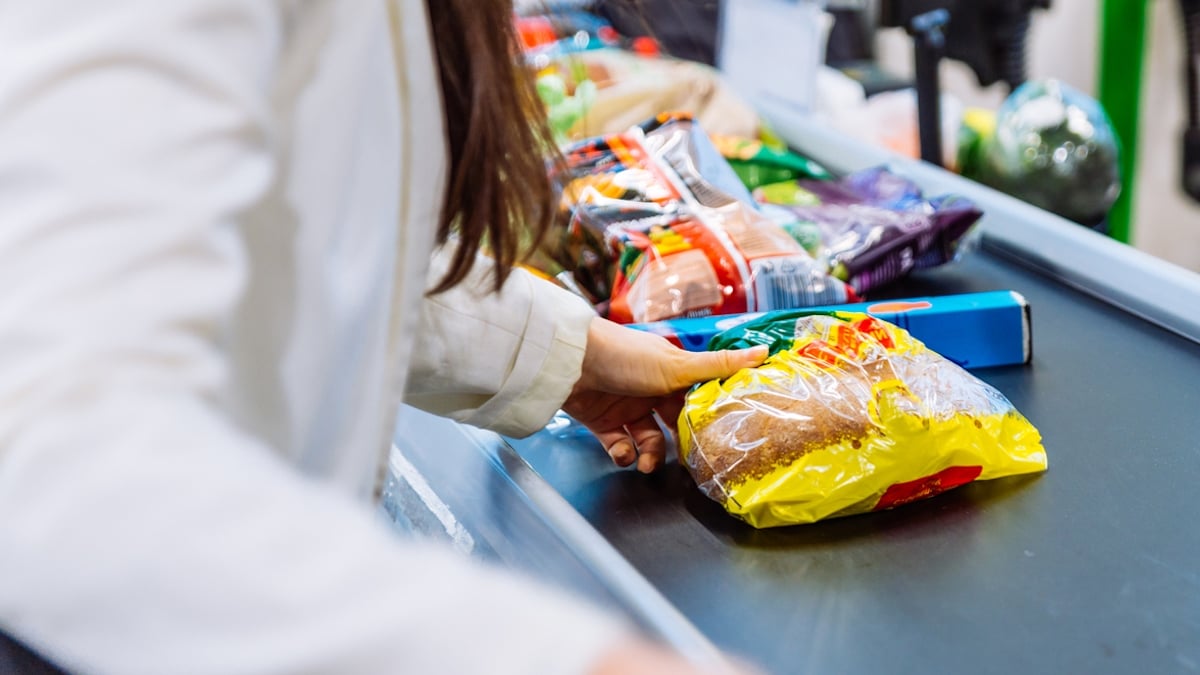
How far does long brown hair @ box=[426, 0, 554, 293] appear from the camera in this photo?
2.00 ft

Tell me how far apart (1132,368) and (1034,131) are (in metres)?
0.61

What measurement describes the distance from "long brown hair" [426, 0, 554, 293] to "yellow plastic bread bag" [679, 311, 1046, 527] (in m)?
0.19

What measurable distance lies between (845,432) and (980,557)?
0.11 metres

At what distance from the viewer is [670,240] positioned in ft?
3.59

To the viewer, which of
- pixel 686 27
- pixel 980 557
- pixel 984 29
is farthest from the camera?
pixel 686 27

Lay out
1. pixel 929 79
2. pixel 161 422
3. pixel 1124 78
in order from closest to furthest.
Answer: pixel 161 422 → pixel 929 79 → pixel 1124 78

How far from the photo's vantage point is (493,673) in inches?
15.0

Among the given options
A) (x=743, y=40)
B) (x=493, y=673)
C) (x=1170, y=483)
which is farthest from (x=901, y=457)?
(x=743, y=40)

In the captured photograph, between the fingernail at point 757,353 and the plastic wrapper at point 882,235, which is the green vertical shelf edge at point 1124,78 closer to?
the plastic wrapper at point 882,235

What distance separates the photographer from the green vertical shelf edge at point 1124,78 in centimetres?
260

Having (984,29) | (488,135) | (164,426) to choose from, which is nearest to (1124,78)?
(984,29)

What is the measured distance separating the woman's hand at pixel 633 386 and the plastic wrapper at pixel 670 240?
130mm

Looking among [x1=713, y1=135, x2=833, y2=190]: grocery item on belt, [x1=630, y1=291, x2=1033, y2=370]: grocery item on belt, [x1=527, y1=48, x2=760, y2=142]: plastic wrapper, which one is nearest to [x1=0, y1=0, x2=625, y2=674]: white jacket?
[x1=630, y1=291, x2=1033, y2=370]: grocery item on belt

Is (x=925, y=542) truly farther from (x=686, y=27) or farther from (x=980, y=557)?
(x=686, y=27)
